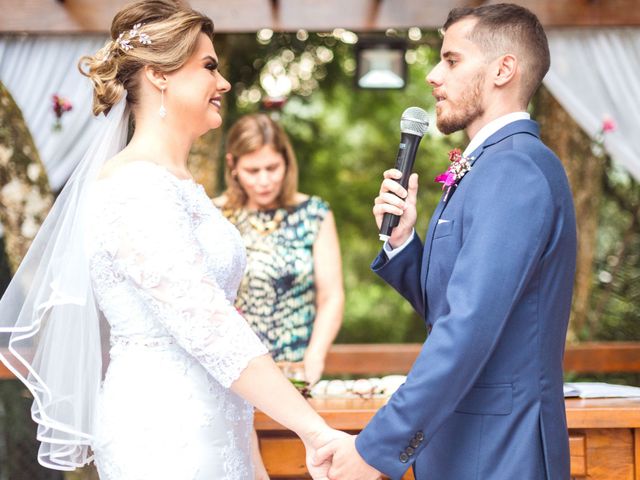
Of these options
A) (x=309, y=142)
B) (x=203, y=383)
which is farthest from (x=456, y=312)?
(x=309, y=142)

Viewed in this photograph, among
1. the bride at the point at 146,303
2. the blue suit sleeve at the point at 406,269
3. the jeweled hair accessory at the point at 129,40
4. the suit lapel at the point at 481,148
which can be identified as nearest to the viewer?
the bride at the point at 146,303

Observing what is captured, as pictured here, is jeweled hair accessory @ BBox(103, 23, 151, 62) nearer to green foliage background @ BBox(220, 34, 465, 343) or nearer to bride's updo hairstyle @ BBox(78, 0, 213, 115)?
bride's updo hairstyle @ BBox(78, 0, 213, 115)

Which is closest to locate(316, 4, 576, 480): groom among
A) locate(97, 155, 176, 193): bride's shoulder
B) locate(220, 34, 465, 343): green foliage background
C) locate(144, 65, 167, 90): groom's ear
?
locate(97, 155, 176, 193): bride's shoulder

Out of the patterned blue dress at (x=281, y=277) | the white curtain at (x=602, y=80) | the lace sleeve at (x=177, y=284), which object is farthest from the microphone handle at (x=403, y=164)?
the white curtain at (x=602, y=80)

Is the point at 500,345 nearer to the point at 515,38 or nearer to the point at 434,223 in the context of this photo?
the point at 434,223

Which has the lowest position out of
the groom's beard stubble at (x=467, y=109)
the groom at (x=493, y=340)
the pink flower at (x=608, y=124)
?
the groom at (x=493, y=340)

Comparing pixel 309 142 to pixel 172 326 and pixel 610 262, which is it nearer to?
pixel 610 262

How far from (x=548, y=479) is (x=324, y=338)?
1.97 meters

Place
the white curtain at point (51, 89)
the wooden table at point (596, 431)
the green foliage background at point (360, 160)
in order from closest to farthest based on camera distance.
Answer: the wooden table at point (596, 431), the white curtain at point (51, 89), the green foliage background at point (360, 160)

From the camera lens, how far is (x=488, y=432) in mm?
2168

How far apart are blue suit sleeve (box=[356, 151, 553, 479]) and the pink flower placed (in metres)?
3.28

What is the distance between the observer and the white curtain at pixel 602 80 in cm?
511

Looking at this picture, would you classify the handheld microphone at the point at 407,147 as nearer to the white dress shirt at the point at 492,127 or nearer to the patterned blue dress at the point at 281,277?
the white dress shirt at the point at 492,127

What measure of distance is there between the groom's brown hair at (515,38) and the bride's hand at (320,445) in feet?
3.70
